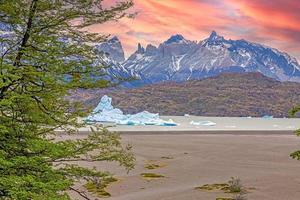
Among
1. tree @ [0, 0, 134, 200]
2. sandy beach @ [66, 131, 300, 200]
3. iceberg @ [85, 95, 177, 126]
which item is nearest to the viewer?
tree @ [0, 0, 134, 200]

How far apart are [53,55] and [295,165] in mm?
29816

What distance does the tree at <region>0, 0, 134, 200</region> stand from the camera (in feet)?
27.9

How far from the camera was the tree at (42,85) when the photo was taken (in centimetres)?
851

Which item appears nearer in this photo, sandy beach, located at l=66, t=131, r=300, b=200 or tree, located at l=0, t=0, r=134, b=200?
tree, located at l=0, t=0, r=134, b=200

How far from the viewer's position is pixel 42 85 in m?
8.98

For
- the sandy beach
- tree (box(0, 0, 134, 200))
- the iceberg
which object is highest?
tree (box(0, 0, 134, 200))

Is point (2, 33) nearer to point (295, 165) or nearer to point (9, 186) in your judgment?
point (9, 186)

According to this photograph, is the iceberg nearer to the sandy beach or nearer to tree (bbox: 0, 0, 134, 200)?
the sandy beach

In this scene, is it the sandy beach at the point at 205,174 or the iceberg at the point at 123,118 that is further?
the iceberg at the point at 123,118

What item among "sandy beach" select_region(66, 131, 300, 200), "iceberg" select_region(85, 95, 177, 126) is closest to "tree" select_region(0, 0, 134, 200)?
"sandy beach" select_region(66, 131, 300, 200)

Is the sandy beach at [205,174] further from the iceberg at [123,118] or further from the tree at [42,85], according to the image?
the iceberg at [123,118]

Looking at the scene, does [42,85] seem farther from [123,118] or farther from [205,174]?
[123,118]

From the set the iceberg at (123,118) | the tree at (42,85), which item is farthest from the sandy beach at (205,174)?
the iceberg at (123,118)

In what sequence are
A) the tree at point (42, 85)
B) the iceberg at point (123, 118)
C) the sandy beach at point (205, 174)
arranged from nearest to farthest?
the tree at point (42, 85)
the sandy beach at point (205, 174)
the iceberg at point (123, 118)
